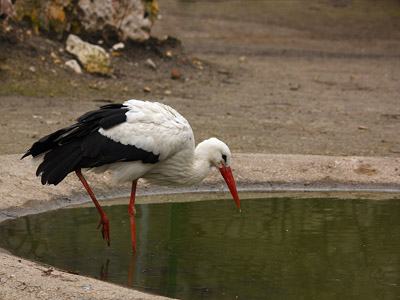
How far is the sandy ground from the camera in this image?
6.99 m

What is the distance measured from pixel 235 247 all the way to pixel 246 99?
6.50 metres

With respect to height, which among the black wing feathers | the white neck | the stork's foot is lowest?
the stork's foot

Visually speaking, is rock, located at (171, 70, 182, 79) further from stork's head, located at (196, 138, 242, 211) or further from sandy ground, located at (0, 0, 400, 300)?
stork's head, located at (196, 138, 242, 211)

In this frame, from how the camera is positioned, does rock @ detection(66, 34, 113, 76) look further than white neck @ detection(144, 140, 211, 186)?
Yes

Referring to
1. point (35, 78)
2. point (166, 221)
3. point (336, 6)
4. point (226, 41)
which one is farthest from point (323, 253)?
point (336, 6)

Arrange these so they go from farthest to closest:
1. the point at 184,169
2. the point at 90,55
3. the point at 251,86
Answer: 1. the point at 251,86
2. the point at 90,55
3. the point at 184,169

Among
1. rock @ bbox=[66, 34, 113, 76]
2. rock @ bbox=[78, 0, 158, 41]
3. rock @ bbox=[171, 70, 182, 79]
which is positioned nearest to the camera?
rock @ bbox=[66, 34, 113, 76]

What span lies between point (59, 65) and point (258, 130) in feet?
11.9

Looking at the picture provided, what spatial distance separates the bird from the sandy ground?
0.87 metres

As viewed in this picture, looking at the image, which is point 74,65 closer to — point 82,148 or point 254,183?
point 254,183

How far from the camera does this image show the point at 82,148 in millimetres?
5531

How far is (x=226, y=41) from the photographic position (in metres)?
17.8

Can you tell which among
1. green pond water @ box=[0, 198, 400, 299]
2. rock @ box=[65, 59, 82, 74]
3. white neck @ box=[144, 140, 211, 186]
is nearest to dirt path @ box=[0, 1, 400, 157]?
rock @ box=[65, 59, 82, 74]

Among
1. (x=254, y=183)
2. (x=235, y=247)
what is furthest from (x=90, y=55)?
(x=235, y=247)
